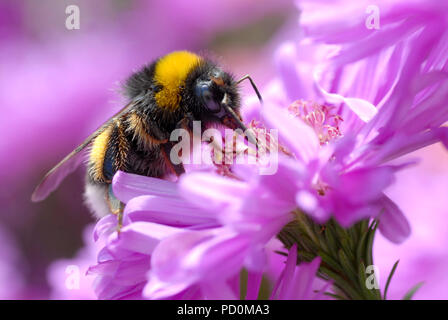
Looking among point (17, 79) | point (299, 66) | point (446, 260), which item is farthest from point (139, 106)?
point (17, 79)

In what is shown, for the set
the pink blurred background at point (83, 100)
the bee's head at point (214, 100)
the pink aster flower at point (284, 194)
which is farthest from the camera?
the pink blurred background at point (83, 100)

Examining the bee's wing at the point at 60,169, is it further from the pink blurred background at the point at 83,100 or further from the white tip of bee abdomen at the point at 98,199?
the pink blurred background at the point at 83,100

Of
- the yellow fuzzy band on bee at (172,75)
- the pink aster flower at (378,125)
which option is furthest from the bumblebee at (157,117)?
the pink aster flower at (378,125)

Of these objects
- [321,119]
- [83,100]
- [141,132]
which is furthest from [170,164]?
[83,100]

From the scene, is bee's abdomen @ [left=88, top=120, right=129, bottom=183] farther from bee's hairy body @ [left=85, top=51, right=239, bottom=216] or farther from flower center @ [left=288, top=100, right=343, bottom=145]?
flower center @ [left=288, top=100, right=343, bottom=145]

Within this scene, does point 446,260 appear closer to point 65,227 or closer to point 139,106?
point 139,106

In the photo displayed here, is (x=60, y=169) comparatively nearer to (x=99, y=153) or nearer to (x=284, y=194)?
(x=99, y=153)
